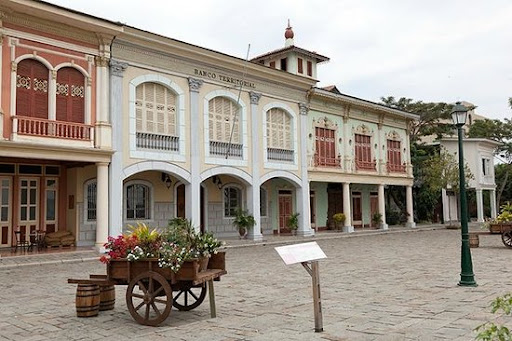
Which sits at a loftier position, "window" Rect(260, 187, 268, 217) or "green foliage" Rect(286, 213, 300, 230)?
"window" Rect(260, 187, 268, 217)

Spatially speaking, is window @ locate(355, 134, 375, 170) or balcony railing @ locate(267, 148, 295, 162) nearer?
balcony railing @ locate(267, 148, 295, 162)

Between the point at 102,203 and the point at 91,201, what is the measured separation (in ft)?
6.56

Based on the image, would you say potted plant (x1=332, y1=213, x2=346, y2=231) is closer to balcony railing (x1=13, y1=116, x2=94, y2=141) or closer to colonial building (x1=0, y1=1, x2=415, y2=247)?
colonial building (x1=0, y1=1, x2=415, y2=247)

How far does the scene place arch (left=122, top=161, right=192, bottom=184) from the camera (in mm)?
16758

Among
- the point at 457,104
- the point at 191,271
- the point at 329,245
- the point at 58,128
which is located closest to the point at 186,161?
the point at 58,128

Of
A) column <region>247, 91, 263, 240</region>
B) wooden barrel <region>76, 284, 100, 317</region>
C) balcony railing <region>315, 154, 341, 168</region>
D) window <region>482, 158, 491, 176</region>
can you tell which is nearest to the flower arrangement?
wooden barrel <region>76, 284, 100, 317</region>

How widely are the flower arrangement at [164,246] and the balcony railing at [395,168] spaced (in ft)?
77.9

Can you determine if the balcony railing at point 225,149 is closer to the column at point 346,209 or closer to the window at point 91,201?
the window at point 91,201

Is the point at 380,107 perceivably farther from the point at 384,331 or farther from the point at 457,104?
the point at 384,331

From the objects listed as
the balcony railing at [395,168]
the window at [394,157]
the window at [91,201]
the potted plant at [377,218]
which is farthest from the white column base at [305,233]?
the window at [91,201]

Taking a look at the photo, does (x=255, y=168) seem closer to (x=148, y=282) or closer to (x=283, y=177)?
(x=283, y=177)

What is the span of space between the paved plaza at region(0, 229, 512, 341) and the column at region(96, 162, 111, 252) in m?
2.91

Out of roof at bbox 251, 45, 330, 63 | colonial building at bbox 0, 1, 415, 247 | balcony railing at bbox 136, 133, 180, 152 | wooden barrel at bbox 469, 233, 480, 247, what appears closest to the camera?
colonial building at bbox 0, 1, 415, 247

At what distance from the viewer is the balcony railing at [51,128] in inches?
560
